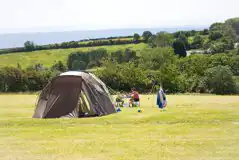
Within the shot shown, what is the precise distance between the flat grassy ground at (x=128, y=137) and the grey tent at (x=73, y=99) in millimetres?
1690

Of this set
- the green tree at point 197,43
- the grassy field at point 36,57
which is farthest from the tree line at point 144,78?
the green tree at point 197,43

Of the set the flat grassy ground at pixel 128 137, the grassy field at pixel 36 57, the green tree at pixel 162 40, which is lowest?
the grassy field at pixel 36 57

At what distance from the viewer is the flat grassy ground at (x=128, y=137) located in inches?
558

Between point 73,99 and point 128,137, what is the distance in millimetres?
7784

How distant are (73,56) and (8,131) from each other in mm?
95360

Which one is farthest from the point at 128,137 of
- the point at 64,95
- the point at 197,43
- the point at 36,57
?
the point at 197,43

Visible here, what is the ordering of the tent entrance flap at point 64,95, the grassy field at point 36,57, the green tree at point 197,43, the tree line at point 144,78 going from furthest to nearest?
the green tree at point 197,43 < the grassy field at point 36,57 < the tree line at point 144,78 < the tent entrance flap at point 64,95

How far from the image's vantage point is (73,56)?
11369cm

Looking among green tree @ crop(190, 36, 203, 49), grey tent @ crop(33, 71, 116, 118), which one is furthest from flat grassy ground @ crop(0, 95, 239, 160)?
green tree @ crop(190, 36, 203, 49)

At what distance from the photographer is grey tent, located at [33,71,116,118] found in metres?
23.8

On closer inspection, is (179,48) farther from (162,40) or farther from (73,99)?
(73,99)

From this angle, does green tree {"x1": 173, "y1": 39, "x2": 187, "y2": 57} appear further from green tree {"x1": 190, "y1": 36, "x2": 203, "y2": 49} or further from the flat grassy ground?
the flat grassy ground

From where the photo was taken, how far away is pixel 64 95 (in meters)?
24.3

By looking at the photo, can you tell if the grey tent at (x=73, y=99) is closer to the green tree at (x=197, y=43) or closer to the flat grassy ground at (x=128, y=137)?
the flat grassy ground at (x=128, y=137)
